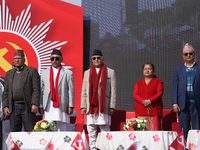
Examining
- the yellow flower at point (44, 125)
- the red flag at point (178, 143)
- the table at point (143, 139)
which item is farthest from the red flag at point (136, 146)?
the yellow flower at point (44, 125)

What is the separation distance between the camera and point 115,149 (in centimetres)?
307

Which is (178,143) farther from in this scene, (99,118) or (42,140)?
(99,118)

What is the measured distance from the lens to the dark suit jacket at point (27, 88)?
4.00 metres

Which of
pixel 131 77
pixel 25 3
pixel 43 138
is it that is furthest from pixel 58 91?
pixel 25 3

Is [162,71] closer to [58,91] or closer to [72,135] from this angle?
[58,91]

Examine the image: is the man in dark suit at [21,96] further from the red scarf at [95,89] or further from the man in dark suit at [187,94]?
the man in dark suit at [187,94]

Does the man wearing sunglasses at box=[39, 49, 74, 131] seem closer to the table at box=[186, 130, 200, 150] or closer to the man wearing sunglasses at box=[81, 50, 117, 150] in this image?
the man wearing sunglasses at box=[81, 50, 117, 150]

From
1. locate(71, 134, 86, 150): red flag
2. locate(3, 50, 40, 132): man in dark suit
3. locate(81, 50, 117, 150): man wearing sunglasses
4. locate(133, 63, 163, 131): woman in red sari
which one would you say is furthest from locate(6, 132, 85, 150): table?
locate(133, 63, 163, 131): woman in red sari

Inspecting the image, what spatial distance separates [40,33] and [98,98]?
9.32 ft

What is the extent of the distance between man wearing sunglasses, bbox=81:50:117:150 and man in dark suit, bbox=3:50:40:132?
2.15 ft

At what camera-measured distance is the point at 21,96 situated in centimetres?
402

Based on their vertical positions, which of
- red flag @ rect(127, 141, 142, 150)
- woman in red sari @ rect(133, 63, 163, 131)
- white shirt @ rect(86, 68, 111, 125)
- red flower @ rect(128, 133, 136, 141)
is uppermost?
woman in red sari @ rect(133, 63, 163, 131)

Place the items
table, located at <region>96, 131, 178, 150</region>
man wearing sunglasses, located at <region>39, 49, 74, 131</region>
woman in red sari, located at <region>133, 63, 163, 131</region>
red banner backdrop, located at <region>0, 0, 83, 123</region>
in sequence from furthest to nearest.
Result: red banner backdrop, located at <region>0, 0, 83, 123</region>
woman in red sari, located at <region>133, 63, 163, 131</region>
man wearing sunglasses, located at <region>39, 49, 74, 131</region>
table, located at <region>96, 131, 178, 150</region>

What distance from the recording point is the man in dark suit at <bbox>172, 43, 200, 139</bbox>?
398 centimetres
